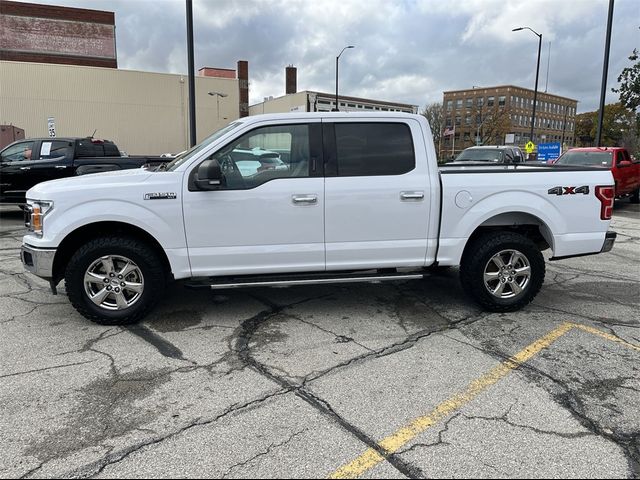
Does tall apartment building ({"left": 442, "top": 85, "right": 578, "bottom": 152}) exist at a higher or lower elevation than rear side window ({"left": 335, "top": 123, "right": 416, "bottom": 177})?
higher

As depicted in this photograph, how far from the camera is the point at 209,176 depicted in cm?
422

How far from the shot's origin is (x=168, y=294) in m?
5.67

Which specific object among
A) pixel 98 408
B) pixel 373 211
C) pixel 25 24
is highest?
pixel 25 24

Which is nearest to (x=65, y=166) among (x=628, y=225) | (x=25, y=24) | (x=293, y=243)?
(x=293, y=243)

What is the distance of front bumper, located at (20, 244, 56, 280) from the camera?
174 inches

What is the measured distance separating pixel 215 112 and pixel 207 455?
138ft

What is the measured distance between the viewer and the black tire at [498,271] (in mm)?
4961

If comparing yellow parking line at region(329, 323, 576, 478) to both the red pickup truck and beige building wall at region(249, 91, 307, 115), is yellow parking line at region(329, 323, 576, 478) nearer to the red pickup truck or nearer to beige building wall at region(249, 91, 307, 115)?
the red pickup truck

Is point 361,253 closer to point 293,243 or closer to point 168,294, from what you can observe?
point 293,243

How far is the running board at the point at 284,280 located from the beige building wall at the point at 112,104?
3707cm

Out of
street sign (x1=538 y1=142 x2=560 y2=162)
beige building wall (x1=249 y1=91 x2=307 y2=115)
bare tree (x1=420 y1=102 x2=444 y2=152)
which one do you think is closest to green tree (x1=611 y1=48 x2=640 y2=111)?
street sign (x1=538 y1=142 x2=560 y2=162)

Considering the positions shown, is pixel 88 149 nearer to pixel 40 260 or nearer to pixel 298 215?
pixel 40 260

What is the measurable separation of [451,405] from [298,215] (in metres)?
2.19

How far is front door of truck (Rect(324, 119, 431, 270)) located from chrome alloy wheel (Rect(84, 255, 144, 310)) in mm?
1883
